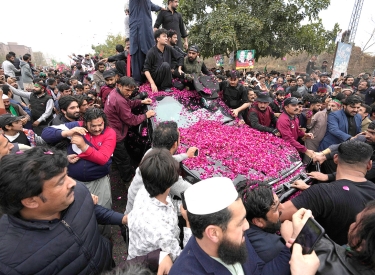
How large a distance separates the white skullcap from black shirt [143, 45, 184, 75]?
13.0ft

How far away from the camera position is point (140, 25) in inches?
209

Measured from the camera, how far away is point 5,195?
4.57 feet

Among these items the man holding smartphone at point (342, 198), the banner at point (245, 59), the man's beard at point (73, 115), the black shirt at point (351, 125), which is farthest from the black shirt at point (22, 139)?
the banner at point (245, 59)

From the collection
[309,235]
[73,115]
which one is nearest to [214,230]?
[309,235]

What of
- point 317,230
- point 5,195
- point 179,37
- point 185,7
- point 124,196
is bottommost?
point 124,196

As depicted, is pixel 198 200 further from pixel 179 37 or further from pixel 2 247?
pixel 179 37

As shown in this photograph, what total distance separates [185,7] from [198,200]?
14818 millimetres

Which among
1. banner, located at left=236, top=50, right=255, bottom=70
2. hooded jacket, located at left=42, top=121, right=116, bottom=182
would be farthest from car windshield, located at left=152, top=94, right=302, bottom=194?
banner, located at left=236, top=50, right=255, bottom=70

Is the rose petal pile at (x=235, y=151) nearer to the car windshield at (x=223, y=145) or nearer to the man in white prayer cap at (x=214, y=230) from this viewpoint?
the car windshield at (x=223, y=145)

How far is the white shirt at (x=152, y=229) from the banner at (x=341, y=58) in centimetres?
1305

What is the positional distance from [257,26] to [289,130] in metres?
11.0

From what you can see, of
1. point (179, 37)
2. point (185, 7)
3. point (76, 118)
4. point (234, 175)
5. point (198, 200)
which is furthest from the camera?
point (185, 7)

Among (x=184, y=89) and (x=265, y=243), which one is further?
(x=184, y=89)

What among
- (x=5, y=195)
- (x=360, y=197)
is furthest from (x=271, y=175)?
(x=5, y=195)
